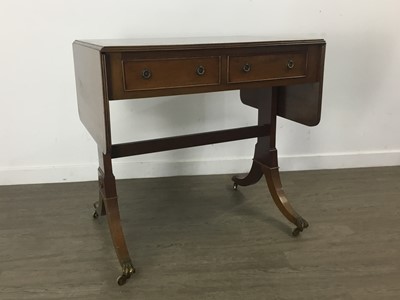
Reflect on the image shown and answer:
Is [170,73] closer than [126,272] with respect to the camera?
Yes

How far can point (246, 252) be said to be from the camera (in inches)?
67.3

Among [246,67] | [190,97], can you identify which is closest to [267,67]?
[246,67]

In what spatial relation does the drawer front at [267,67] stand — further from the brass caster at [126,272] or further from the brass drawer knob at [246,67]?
the brass caster at [126,272]

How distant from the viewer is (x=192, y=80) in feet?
4.66

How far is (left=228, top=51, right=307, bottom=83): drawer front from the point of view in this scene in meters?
1.49

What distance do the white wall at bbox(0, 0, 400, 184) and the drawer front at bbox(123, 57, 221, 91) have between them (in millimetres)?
913

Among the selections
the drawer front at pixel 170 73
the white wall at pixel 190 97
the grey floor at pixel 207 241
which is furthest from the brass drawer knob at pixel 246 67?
the white wall at pixel 190 97

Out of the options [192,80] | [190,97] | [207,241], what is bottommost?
[207,241]

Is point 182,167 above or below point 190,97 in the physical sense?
Answer: below

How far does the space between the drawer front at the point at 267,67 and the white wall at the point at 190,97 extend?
29.5 inches

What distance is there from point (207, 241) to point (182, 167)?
78 cm

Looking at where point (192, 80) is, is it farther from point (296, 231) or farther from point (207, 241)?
point (296, 231)

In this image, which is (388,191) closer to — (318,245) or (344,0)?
(318,245)

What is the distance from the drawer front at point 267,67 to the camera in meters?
1.49
